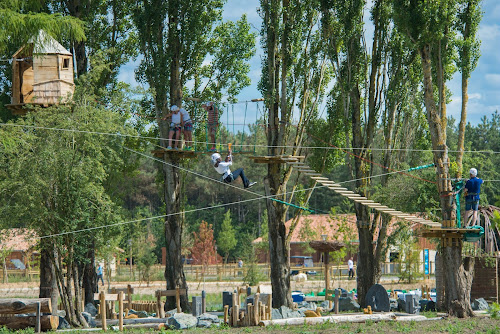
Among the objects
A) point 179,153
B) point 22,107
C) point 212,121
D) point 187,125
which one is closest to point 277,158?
point 212,121

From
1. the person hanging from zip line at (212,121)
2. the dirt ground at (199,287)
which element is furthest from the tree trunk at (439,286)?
the person hanging from zip line at (212,121)

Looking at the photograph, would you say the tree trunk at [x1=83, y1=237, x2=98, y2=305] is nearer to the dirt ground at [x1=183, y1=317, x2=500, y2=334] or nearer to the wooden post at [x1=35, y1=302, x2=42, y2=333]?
the wooden post at [x1=35, y1=302, x2=42, y2=333]

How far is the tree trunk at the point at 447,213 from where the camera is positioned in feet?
61.6

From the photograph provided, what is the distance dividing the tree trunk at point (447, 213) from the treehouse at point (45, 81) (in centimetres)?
1027

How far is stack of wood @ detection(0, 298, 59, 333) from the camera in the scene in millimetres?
15781

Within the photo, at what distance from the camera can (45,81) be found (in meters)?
20.2

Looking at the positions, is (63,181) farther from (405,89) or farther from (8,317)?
(405,89)

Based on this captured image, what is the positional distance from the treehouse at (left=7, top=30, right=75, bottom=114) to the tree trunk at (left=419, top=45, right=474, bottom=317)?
1027 centimetres

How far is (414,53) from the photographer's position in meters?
23.6

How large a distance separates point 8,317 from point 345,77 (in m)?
13.3

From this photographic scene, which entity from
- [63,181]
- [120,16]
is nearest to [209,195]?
[120,16]

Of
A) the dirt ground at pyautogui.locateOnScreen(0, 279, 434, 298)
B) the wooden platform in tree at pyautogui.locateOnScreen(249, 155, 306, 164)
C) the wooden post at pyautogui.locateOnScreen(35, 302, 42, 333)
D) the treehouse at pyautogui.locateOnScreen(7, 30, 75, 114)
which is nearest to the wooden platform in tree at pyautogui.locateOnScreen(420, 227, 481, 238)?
the wooden platform in tree at pyautogui.locateOnScreen(249, 155, 306, 164)

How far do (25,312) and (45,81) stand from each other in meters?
7.26

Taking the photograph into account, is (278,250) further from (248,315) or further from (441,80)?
(441,80)
